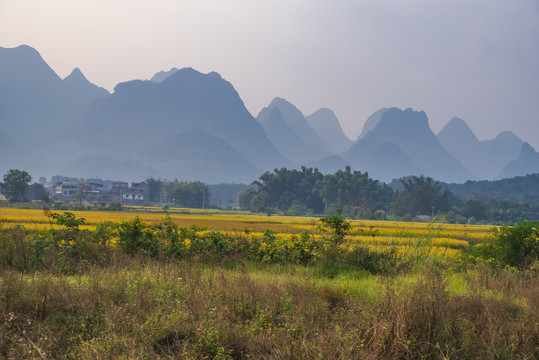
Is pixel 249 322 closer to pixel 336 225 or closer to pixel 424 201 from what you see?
pixel 336 225

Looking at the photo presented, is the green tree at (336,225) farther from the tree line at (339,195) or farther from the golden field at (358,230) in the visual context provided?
the tree line at (339,195)

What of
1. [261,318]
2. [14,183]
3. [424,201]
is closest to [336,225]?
[261,318]

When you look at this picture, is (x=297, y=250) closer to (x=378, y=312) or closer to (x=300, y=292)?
(x=300, y=292)

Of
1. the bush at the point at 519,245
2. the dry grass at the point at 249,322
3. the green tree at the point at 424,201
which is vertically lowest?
the dry grass at the point at 249,322

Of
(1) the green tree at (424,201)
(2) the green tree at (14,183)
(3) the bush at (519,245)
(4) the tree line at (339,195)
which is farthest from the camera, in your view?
(4) the tree line at (339,195)

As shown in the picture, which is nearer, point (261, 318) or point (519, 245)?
point (261, 318)

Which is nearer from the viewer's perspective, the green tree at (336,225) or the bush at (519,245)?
the bush at (519,245)

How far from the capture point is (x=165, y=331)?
5.88 meters

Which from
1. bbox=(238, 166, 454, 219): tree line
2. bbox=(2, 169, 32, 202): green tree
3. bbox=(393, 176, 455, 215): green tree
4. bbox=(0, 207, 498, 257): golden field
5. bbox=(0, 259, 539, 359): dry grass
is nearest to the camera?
bbox=(0, 259, 539, 359): dry grass

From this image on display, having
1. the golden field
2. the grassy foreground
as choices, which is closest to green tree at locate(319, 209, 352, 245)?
the golden field

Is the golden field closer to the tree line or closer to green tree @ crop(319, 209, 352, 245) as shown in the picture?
green tree @ crop(319, 209, 352, 245)

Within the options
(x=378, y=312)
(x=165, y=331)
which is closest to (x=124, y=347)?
(x=165, y=331)

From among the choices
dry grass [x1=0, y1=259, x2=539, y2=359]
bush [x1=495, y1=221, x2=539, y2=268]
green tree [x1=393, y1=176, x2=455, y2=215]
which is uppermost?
green tree [x1=393, y1=176, x2=455, y2=215]

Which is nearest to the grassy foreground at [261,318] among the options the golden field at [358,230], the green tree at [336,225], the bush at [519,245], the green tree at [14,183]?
the golden field at [358,230]
